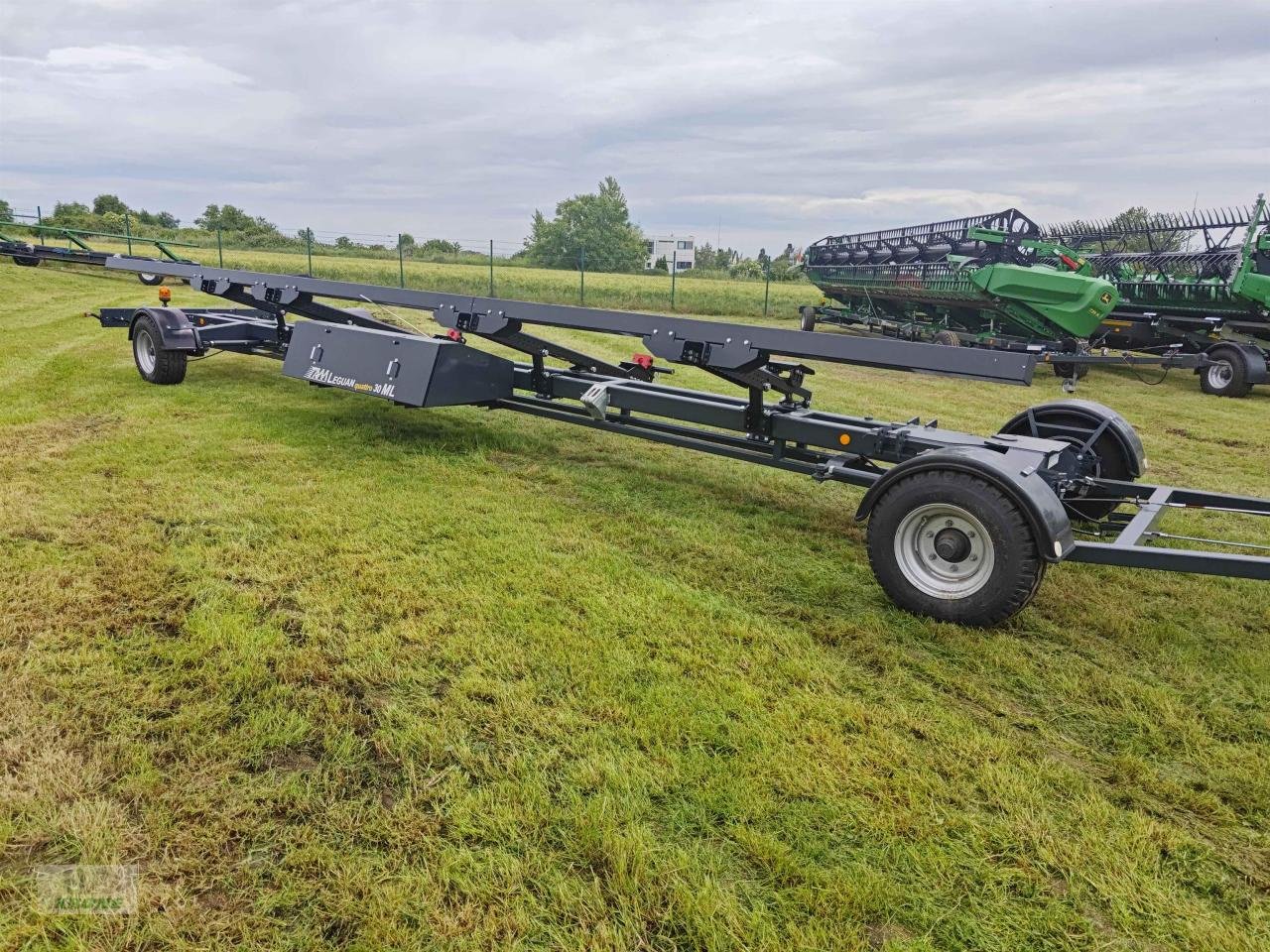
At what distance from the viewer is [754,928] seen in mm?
1865

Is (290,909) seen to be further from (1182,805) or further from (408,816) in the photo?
(1182,805)

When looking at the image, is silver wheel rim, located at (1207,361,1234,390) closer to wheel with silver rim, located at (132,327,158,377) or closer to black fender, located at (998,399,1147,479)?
black fender, located at (998,399,1147,479)

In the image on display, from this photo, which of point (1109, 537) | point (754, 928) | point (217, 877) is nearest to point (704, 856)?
point (754, 928)

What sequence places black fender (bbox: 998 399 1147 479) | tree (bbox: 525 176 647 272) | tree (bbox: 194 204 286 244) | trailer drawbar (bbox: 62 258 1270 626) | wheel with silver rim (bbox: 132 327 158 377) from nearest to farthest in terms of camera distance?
trailer drawbar (bbox: 62 258 1270 626) < black fender (bbox: 998 399 1147 479) < wheel with silver rim (bbox: 132 327 158 377) < tree (bbox: 194 204 286 244) < tree (bbox: 525 176 647 272)

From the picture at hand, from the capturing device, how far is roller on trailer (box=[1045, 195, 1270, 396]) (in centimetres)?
1141

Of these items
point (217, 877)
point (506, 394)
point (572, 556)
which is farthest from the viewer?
point (506, 394)

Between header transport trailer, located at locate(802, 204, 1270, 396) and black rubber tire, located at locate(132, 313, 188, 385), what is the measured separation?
9902 millimetres

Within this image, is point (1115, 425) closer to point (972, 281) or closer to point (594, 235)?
point (972, 281)

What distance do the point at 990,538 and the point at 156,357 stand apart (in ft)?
25.5

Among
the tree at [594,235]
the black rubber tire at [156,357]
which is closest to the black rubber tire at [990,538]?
the black rubber tire at [156,357]

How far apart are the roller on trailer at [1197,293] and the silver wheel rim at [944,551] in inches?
412

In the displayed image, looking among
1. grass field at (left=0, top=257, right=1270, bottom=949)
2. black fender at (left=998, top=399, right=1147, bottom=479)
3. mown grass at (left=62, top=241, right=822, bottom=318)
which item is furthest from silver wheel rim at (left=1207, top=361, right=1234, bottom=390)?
mown grass at (left=62, top=241, right=822, bottom=318)

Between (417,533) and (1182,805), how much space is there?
3.49 meters

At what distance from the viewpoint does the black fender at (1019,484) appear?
3.16 metres
